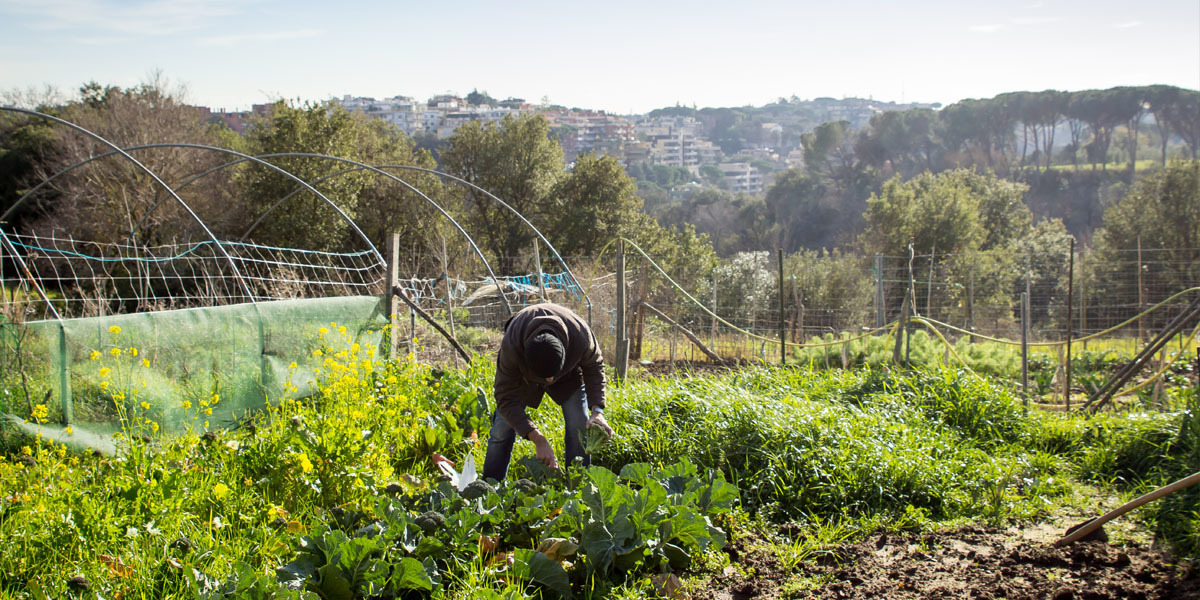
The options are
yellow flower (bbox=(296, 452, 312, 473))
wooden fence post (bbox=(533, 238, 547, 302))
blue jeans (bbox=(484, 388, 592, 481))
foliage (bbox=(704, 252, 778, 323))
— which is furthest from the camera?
foliage (bbox=(704, 252, 778, 323))

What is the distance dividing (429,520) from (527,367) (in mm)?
780

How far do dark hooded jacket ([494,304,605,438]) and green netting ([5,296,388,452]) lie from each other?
1.35 metres

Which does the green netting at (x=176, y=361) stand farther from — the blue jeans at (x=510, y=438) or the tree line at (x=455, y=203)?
the tree line at (x=455, y=203)

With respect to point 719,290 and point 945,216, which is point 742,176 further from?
point 719,290

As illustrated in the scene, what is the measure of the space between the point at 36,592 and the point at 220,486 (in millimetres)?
753

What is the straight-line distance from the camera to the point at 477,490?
8.82 ft

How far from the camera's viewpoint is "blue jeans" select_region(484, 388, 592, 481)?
331cm

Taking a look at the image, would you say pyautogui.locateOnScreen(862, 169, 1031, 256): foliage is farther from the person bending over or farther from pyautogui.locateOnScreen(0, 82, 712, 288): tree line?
the person bending over

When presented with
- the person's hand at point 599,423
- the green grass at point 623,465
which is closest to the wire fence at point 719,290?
the green grass at point 623,465

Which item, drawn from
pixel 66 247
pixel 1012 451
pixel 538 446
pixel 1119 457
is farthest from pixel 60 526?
pixel 66 247

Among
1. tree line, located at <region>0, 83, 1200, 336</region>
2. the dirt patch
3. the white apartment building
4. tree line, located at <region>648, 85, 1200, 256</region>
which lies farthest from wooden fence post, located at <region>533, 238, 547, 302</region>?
the white apartment building

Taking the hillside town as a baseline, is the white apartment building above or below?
below

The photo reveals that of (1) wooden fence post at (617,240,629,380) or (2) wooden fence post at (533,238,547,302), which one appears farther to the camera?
(2) wooden fence post at (533,238,547,302)

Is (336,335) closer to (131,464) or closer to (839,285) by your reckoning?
(131,464)
